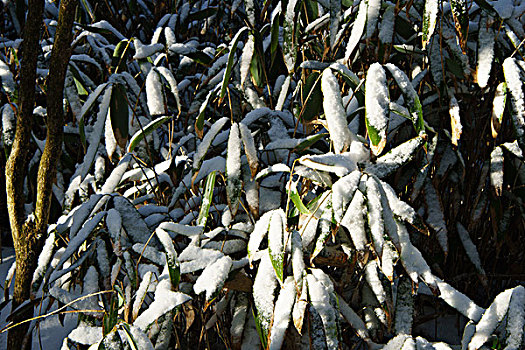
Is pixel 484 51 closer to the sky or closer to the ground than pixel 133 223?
closer to the sky

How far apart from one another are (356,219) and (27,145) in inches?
23.1

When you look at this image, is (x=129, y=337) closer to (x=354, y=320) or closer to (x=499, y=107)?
(x=354, y=320)

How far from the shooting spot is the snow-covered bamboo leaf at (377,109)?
0.70 metres

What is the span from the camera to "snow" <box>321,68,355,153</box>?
29.8 inches

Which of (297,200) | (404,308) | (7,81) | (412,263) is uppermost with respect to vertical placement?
(7,81)

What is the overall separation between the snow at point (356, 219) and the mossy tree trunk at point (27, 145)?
0.51 meters

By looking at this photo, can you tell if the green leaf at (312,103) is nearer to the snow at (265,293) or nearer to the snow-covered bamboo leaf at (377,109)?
the snow-covered bamboo leaf at (377,109)

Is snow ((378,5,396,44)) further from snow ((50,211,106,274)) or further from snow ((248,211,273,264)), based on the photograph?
snow ((50,211,106,274))

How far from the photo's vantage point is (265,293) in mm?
738

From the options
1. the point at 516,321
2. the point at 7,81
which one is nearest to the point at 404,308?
the point at 516,321

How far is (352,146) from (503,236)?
51 centimetres

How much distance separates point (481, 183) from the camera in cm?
102

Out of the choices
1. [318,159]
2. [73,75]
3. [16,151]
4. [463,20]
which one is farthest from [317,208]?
[73,75]

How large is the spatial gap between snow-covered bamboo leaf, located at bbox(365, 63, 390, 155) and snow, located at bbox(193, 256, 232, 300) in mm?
271
